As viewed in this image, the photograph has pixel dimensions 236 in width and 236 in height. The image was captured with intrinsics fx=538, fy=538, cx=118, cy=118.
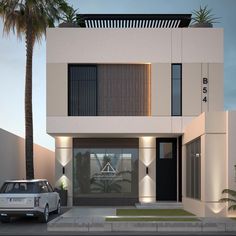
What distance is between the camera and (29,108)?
28.0m

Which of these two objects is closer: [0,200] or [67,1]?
[0,200]

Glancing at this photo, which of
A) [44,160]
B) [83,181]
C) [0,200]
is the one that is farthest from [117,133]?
[44,160]

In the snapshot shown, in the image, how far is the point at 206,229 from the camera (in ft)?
56.8

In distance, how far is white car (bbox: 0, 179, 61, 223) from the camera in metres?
19.1

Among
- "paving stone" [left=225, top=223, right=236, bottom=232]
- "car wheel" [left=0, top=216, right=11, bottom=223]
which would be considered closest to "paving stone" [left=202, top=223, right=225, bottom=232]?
"paving stone" [left=225, top=223, right=236, bottom=232]

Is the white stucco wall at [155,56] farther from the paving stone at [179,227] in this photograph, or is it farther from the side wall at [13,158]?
the paving stone at [179,227]

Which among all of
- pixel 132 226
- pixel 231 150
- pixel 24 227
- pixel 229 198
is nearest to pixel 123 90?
pixel 231 150

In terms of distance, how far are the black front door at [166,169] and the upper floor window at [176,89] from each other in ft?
10.4

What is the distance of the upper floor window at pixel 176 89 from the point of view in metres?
27.3

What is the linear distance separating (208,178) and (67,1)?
14.7 metres

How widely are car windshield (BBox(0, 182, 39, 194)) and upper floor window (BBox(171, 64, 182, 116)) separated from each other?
999 cm

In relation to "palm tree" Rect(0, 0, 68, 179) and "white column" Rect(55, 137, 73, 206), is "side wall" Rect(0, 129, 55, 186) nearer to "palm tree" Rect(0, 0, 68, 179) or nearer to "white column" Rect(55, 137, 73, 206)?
"palm tree" Rect(0, 0, 68, 179)

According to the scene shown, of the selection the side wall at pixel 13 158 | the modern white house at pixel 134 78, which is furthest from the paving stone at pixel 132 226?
the side wall at pixel 13 158

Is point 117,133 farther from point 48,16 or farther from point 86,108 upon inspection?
point 48,16
